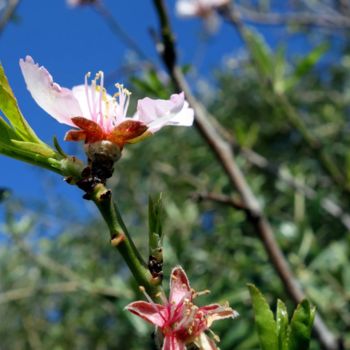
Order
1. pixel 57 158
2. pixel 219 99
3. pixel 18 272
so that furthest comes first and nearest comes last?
pixel 219 99 < pixel 18 272 < pixel 57 158

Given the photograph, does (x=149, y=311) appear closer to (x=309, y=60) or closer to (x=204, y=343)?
(x=204, y=343)

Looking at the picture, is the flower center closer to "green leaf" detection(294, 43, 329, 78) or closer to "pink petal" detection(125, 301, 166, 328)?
"pink petal" detection(125, 301, 166, 328)

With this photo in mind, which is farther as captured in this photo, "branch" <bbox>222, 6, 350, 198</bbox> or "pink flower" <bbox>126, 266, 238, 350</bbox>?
"branch" <bbox>222, 6, 350, 198</bbox>

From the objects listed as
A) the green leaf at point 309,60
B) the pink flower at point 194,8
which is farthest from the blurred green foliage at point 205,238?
the pink flower at point 194,8

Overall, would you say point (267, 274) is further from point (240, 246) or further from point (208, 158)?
point (208, 158)

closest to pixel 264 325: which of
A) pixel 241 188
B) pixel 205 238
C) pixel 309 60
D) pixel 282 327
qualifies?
pixel 282 327

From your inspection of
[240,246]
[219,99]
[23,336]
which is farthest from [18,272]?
[219,99]

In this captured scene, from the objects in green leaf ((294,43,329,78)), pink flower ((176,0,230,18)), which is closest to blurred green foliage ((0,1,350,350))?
green leaf ((294,43,329,78))

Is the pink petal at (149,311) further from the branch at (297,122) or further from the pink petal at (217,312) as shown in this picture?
the branch at (297,122)
